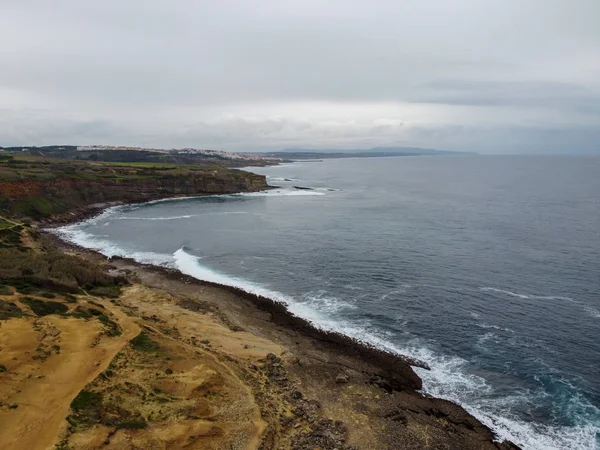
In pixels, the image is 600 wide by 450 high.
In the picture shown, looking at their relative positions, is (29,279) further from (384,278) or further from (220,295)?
(384,278)

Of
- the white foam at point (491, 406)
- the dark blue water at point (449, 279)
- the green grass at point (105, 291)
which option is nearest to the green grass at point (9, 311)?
the green grass at point (105, 291)

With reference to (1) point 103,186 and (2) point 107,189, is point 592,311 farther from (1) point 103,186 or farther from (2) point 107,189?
(1) point 103,186

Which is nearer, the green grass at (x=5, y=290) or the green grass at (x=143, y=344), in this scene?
the green grass at (x=143, y=344)

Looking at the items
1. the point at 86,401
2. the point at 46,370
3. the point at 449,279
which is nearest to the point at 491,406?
the point at 86,401

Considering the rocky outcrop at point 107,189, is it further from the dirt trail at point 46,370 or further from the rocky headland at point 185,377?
the dirt trail at point 46,370

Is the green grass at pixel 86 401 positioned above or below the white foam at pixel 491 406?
above

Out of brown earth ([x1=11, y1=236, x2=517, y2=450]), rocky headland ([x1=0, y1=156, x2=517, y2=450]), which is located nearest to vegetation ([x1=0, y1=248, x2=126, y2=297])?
rocky headland ([x1=0, y1=156, x2=517, y2=450])

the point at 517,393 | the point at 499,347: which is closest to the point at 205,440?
the point at 517,393
